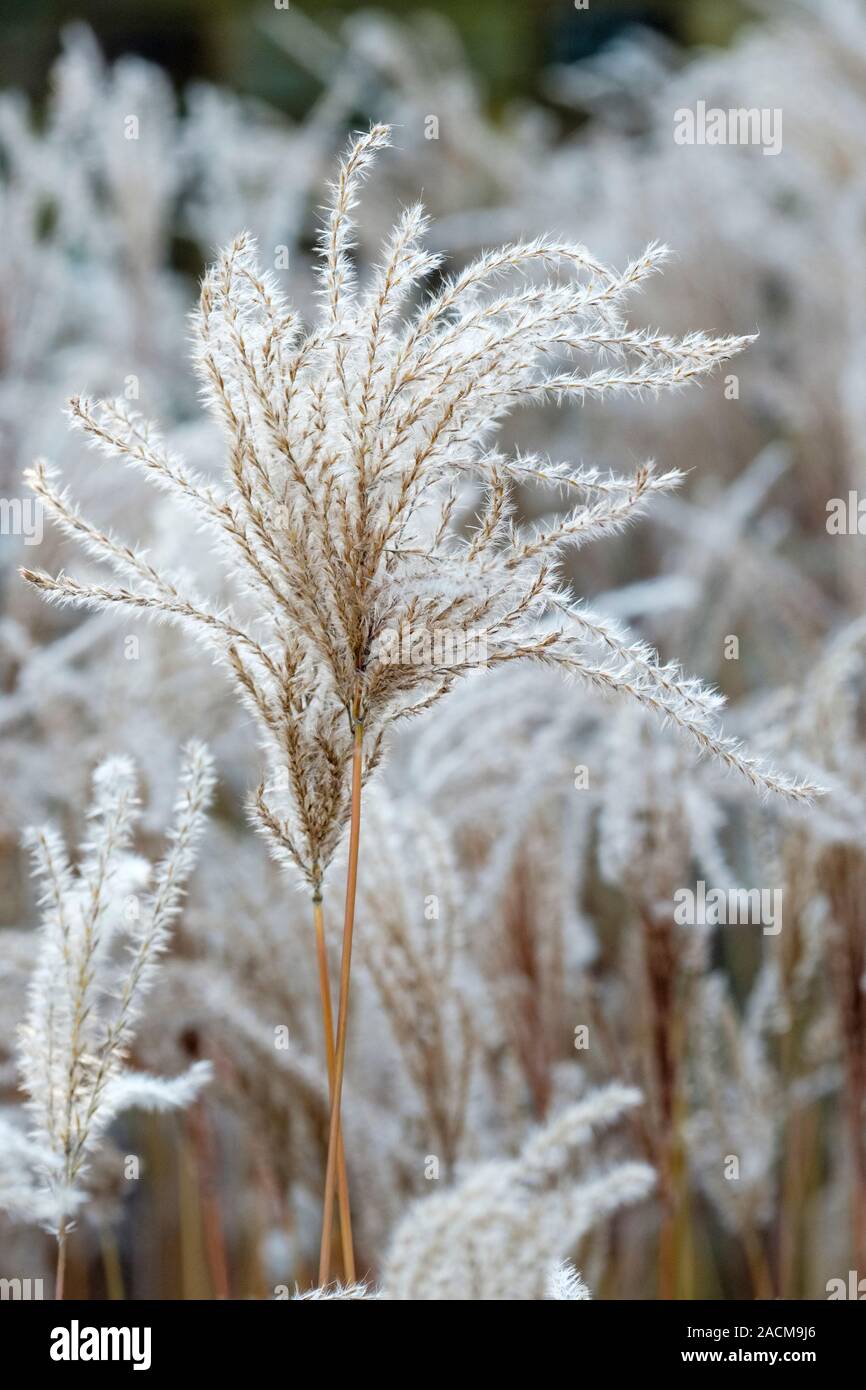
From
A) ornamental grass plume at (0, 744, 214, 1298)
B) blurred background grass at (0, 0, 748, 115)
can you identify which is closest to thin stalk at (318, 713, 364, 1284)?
ornamental grass plume at (0, 744, 214, 1298)

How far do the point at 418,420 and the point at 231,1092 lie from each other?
2.01 ft

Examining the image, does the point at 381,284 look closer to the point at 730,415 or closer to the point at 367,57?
the point at 730,415

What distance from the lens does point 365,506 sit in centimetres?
47

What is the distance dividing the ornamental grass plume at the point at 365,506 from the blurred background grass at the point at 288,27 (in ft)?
8.07

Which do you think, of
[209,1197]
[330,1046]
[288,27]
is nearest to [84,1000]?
[330,1046]

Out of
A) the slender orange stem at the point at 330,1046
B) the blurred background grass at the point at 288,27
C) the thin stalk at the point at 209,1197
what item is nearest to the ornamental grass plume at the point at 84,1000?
the slender orange stem at the point at 330,1046

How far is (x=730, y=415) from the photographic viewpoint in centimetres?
175

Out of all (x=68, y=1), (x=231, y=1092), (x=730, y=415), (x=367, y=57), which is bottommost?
Result: (x=231, y=1092)

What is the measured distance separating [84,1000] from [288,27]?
256 cm

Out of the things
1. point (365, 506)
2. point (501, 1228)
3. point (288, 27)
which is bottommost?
point (501, 1228)

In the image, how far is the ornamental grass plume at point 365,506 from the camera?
47cm

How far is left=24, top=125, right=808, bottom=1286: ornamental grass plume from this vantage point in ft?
1.54

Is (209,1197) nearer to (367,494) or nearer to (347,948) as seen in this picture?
(347,948)
